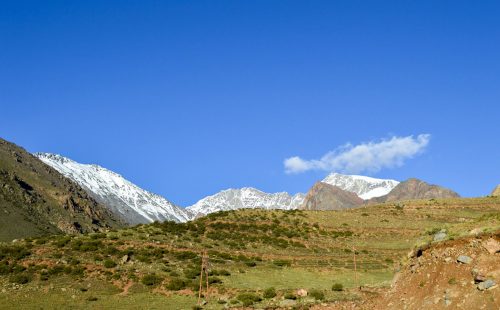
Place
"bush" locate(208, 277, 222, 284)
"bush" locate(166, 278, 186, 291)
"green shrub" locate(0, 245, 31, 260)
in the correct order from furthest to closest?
"green shrub" locate(0, 245, 31, 260) < "bush" locate(208, 277, 222, 284) < "bush" locate(166, 278, 186, 291)

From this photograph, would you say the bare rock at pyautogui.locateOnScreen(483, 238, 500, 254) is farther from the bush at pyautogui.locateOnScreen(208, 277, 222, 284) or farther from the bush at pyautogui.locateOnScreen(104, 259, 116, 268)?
the bush at pyautogui.locateOnScreen(104, 259, 116, 268)

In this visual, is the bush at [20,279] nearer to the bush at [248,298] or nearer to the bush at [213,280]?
the bush at [213,280]

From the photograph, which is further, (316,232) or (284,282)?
(316,232)

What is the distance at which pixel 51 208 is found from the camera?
631 ft

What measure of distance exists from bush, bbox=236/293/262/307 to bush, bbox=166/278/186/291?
9.83 m

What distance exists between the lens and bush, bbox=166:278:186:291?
1938 inches

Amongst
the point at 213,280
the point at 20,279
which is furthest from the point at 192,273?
the point at 20,279

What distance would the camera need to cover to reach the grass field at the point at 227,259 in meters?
44.5

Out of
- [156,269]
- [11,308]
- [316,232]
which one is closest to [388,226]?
[316,232]

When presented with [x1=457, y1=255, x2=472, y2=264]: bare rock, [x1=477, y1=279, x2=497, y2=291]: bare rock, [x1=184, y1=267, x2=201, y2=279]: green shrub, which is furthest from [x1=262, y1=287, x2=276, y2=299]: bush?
[x1=477, y1=279, x2=497, y2=291]: bare rock

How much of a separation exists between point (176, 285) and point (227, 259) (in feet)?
48.8

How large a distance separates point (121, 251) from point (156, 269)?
794 centimetres

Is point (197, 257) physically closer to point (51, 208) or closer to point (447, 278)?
point (447, 278)

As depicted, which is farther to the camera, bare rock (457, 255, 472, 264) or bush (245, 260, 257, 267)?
bush (245, 260, 257, 267)
